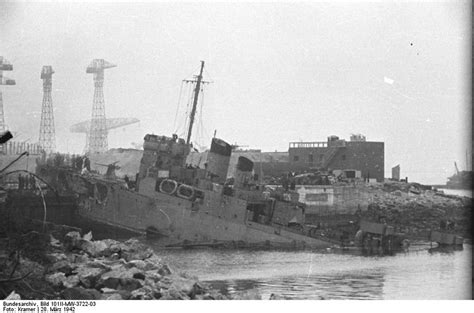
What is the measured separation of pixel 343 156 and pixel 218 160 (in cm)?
240

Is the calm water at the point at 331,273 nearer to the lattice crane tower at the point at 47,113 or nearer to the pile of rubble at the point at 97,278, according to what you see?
the pile of rubble at the point at 97,278

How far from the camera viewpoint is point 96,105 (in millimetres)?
7371

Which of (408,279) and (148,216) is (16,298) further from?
(408,279)

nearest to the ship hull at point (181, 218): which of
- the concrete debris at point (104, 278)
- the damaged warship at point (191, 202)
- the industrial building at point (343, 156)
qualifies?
the damaged warship at point (191, 202)

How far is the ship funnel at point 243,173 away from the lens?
9219mm

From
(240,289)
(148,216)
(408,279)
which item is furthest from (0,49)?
(408,279)

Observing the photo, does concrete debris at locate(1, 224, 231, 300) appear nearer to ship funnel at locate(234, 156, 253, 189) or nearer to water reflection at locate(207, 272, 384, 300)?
water reflection at locate(207, 272, 384, 300)

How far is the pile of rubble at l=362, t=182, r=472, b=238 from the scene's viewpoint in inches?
309

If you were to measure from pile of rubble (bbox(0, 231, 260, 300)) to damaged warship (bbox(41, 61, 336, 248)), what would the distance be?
2.20 meters

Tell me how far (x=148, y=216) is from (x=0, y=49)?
11.1 ft

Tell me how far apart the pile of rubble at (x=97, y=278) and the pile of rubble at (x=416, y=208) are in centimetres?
348

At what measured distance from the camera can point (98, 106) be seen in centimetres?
736

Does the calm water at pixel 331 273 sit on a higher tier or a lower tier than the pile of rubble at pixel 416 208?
lower

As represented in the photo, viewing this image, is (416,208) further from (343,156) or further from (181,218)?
(181,218)
